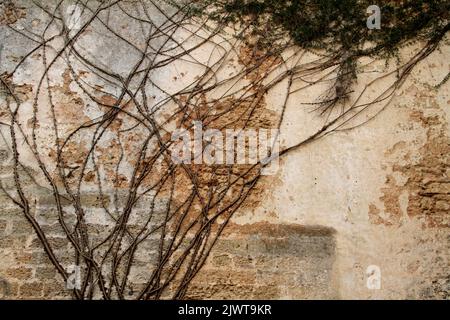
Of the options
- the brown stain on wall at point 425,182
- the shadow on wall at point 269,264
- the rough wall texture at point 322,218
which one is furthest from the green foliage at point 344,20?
the shadow on wall at point 269,264

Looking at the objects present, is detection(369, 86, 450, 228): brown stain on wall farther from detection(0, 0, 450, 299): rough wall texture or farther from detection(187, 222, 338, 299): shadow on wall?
detection(187, 222, 338, 299): shadow on wall

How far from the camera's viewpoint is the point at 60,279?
2916 mm

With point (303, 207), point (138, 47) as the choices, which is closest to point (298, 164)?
point (303, 207)

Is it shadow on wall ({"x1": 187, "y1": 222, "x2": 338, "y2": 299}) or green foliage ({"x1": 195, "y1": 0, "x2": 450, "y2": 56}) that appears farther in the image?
green foliage ({"x1": 195, "y1": 0, "x2": 450, "y2": 56})

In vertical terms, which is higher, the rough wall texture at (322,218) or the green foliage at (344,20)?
the green foliage at (344,20)

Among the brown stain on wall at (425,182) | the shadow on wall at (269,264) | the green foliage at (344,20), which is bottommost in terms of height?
the shadow on wall at (269,264)

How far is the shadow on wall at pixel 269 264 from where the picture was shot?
2.98 metres

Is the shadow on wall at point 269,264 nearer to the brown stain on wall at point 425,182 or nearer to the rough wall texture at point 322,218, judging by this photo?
the rough wall texture at point 322,218

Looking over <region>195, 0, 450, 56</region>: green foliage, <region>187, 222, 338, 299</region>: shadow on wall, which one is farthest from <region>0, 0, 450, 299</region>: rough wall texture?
<region>195, 0, 450, 56</region>: green foliage

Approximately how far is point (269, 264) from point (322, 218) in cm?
54

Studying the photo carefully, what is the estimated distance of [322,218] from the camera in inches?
125

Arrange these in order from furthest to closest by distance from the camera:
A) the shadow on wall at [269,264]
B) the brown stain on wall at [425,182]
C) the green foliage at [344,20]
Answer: the green foliage at [344,20], the brown stain on wall at [425,182], the shadow on wall at [269,264]

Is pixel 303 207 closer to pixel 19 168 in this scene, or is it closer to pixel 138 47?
pixel 138 47

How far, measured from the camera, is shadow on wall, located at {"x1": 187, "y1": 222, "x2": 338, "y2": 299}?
9.79ft
